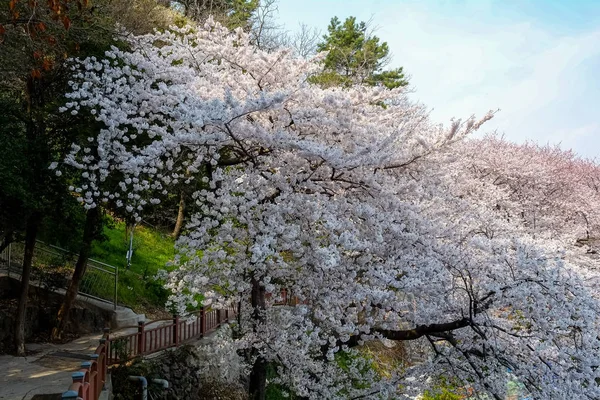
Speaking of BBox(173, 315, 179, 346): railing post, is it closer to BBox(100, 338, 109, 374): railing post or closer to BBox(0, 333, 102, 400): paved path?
BBox(0, 333, 102, 400): paved path

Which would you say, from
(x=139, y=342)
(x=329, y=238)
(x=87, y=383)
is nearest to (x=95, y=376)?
(x=87, y=383)

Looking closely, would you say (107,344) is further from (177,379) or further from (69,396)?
(69,396)

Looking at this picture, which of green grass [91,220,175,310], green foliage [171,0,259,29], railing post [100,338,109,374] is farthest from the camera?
green foliage [171,0,259,29]

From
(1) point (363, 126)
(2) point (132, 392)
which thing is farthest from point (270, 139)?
(2) point (132, 392)

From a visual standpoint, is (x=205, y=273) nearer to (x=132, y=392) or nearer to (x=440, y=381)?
(x=132, y=392)

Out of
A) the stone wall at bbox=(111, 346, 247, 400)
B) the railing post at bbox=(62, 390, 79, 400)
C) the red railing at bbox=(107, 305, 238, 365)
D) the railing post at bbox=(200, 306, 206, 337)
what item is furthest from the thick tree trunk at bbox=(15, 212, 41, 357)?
the railing post at bbox=(62, 390, 79, 400)

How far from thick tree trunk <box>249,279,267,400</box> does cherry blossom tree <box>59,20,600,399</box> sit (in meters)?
0.02

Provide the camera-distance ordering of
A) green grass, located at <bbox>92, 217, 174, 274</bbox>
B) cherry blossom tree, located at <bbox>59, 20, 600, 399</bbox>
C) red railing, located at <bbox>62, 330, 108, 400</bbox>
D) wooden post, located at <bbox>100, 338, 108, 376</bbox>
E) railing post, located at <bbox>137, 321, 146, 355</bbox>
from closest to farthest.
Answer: red railing, located at <bbox>62, 330, 108, 400</bbox>, cherry blossom tree, located at <bbox>59, 20, 600, 399</bbox>, wooden post, located at <bbox>100, 338, 108, 376</bbox>, railing post, located at <bbox>137, 321, 146, 355</bbox>, green grass, located at <bbox>92, 217, 174, 274</bbox>

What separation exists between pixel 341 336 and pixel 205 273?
221cm

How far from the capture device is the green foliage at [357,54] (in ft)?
92.1

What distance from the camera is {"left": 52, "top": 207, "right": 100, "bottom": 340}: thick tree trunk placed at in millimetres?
11672

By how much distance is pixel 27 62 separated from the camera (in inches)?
384

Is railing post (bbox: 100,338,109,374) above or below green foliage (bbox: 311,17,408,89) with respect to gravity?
below

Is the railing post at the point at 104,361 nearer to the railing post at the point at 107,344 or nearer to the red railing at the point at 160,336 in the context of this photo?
the railing post at the point at 107,344
